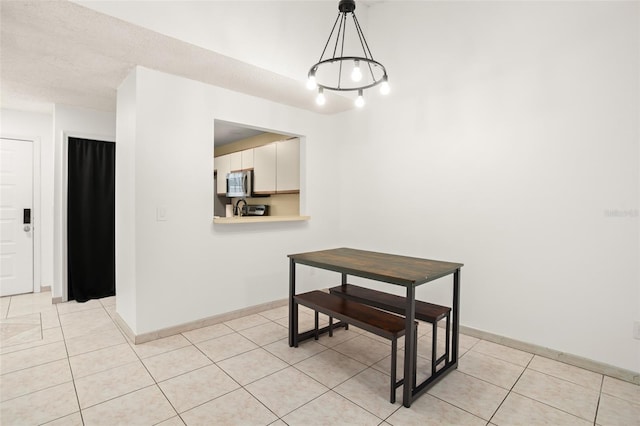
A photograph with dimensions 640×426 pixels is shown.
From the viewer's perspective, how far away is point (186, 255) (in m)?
3.10

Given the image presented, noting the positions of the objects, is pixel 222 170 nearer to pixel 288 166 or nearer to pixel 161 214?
pixel 288 166

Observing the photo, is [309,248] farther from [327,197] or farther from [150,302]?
[150,302]

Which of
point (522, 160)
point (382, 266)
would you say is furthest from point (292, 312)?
point (522, 160)

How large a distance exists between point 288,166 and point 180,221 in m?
1.93

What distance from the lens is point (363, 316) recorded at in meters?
2.34

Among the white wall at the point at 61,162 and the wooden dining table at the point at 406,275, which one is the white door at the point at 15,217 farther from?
the wooden dining table at the point at 406,275

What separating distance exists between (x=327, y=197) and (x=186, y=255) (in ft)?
6.29

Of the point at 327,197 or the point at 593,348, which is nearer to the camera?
the point at 593,348

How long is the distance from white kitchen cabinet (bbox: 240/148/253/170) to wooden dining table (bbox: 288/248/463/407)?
300cm

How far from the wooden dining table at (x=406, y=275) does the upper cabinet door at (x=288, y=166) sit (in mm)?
1760

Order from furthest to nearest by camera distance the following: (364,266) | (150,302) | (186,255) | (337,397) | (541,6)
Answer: (186,255) → (150,302) → (541,6) → (364,266) → (337,397)

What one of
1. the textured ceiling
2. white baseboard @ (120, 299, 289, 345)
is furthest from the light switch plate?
the textured ceiling

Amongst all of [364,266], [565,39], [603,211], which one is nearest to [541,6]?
[565,39]

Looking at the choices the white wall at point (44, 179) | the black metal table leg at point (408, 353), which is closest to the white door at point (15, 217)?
the white wall at point (44, 179)
